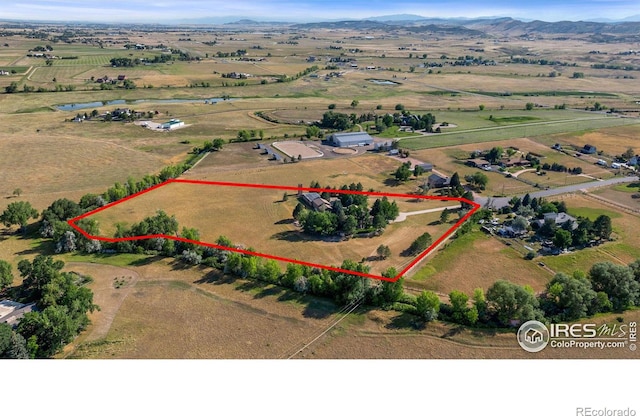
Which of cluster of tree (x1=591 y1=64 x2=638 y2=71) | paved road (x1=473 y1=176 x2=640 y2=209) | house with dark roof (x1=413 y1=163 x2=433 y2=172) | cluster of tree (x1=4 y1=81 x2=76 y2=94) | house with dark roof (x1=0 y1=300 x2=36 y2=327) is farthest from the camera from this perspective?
cluster of tree (x1=591 y1=64 x2=638 y2=71)

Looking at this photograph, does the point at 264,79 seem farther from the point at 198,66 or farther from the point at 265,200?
the point at 265,200

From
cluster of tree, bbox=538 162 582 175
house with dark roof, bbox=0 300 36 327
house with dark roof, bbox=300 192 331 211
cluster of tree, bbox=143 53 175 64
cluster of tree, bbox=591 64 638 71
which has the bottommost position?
house with dark roof, bbox=0 300 36 327

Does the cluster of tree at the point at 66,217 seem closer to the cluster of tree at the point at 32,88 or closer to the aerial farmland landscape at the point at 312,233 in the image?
the aerial farmland landscape at the point at 312,233

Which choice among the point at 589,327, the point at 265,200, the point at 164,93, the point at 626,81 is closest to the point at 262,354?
the point at 589,327

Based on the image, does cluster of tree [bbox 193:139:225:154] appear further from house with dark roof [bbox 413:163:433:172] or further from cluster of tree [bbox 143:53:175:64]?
cluster of tree [bbox 143:53:175:64]

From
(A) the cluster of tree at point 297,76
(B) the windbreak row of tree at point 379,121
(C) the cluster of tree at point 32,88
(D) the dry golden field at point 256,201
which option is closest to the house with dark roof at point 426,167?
(D) the dry golden field at point 256,201

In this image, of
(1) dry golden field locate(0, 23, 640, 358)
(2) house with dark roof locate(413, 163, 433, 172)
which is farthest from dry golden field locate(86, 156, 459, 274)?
(2) house with dark roof locate(413, 163, 433, 172)
